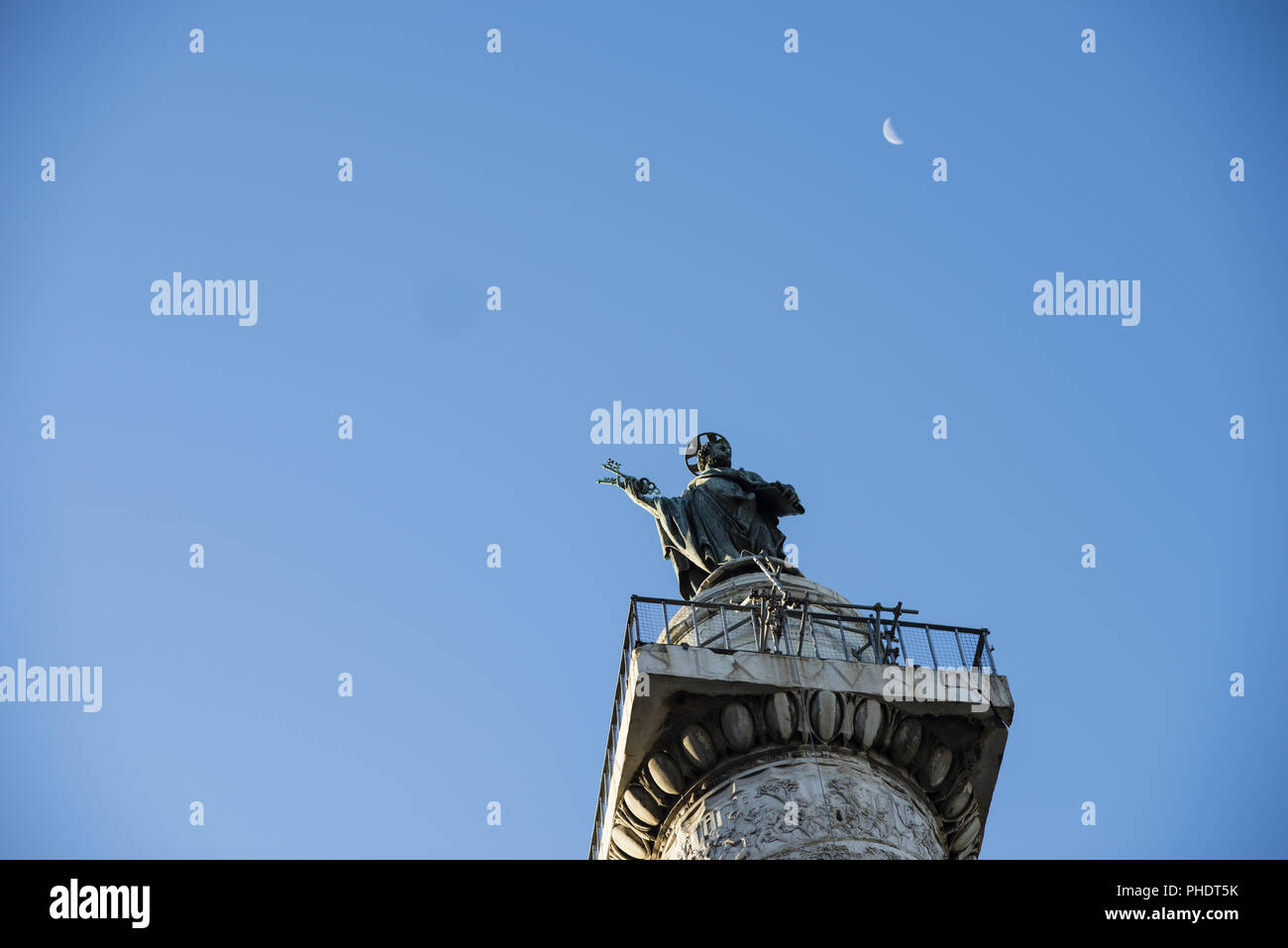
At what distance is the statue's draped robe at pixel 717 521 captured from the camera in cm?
2728

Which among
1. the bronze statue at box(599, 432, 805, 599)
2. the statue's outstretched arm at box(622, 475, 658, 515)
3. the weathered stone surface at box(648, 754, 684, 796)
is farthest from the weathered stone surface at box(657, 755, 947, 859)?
the statue's outstretched arm at box(622, 475, 658, 515)

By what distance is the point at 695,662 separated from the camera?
70.5 ft

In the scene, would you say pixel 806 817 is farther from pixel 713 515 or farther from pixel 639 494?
pixel 639 494

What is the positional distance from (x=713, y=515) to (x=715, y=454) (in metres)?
2.25

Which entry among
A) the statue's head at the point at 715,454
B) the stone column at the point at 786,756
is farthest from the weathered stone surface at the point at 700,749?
the statue's head at the point at 715,454

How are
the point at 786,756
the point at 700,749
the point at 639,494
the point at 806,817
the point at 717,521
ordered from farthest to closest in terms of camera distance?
1. the point at 639,494
2. the point at 717,521
3. the point at 700,749
4. the point at 786,756
5. the point at 806,817

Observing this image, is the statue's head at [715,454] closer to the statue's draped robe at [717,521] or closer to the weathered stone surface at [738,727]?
the statue's draped robe at [717,521]

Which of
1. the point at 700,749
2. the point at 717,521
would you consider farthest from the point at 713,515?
the point at 700,749

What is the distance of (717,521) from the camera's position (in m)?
27.7

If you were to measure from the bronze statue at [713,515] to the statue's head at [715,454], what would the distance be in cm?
12
